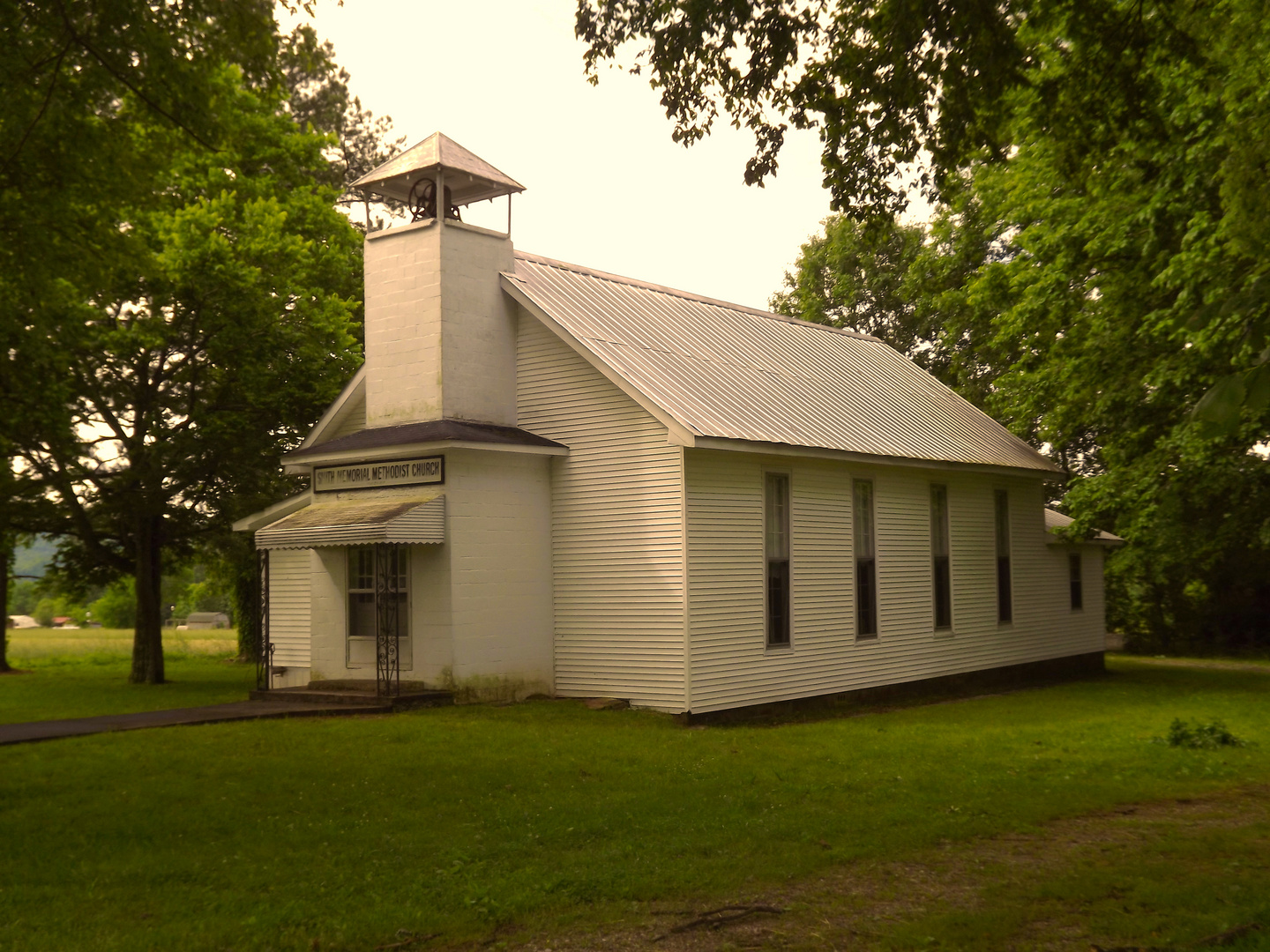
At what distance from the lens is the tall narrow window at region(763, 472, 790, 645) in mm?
20047

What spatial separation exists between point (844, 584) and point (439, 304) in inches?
333

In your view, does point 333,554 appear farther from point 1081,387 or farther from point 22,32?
point 1081,387

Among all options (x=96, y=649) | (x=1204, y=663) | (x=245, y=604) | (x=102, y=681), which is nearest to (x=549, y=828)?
(x=102, y=681)

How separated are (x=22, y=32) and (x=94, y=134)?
1806mm

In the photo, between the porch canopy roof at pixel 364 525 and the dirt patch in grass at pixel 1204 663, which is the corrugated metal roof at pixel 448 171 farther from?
the dirt patch in grass at pixel 1204 663

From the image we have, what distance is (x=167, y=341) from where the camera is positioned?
25.5 m

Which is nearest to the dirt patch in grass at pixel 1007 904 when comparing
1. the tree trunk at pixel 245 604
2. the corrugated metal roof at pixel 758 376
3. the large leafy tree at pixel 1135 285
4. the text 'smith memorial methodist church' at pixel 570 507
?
the large leafy tree at pixel 1135 285

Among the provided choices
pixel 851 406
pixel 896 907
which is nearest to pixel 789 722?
pixel 851 406

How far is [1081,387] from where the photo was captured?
85.6 ft

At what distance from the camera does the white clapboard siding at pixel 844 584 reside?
18703mm

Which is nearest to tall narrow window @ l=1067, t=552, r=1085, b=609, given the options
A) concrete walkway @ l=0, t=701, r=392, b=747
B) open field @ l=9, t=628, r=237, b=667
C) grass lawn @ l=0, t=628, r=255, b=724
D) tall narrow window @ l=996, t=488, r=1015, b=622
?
tall narrow window @ l=996, t=488, r=1015, b=622

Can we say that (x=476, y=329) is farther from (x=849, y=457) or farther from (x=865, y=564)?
(x=865, y=564)

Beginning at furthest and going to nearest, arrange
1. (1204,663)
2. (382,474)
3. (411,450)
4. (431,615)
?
(1204,663) < (382,474) < (411,450) < (431,615)

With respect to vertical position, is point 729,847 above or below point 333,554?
below
